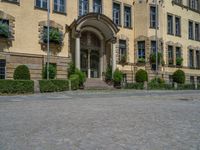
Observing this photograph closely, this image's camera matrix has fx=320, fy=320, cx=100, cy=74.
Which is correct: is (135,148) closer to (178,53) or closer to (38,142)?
(38,142)

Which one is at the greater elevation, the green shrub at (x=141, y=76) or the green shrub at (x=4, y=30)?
the green shrub at (x=4, y=30)

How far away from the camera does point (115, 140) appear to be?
21.4 feet

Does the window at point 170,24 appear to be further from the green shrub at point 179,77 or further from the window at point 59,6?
the window at point 59,6

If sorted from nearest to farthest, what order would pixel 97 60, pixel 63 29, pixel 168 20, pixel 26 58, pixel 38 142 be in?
1. pixel 38 142
2. pixel 26 58
3. pixel 63 29
4. pixel 97 60
5. pixel 168 20

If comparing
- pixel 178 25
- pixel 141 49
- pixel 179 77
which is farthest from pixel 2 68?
pixel 178 25

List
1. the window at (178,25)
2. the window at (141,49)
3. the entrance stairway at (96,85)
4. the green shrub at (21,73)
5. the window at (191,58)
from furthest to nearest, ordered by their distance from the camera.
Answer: the window at (191,58), the window at (178,25), the window at (141,49), the entrance stairway at (96,85), the green shrub at (21,73)

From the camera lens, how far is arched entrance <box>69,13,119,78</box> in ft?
90.8

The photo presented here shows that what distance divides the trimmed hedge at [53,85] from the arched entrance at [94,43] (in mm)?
4147

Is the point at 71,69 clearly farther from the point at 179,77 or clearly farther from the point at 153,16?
the point at 179,77

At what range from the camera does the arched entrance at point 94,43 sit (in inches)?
1089

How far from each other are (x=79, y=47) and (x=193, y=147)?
2236 centimetres

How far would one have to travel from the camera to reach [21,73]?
23.5 m

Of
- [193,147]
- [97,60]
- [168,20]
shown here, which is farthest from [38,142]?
[168,20]

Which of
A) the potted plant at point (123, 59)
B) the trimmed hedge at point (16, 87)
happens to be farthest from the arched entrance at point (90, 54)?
the trimmed hedge at point (16, 87)
